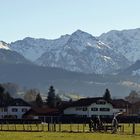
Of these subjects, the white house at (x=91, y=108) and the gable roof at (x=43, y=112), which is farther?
the white house at (x=91, y=108)

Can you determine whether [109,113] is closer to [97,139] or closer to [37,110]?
[37,110]


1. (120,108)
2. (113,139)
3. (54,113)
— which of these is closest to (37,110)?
(54,113)

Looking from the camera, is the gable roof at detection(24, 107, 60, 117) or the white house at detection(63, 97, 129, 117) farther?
the white house at detection(63, 97, 129, 117)

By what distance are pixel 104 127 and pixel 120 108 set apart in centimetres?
12002

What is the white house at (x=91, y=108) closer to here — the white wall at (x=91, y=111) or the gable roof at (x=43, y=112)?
the white wall at (x=91, y=111)

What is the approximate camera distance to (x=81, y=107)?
179000 millimetres

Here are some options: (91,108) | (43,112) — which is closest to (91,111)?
(91,108)

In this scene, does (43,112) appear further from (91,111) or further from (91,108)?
(91,108)

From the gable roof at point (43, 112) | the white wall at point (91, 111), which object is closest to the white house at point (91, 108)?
the white wall at point (91, 111)

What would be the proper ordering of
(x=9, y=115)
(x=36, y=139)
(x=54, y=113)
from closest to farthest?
(x=36, y=139)
(x=54, y=113)
(x=9, y=115)

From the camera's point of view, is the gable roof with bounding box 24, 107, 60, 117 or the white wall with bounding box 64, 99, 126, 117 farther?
the white wall with bounding box 64, 99, 126, 117

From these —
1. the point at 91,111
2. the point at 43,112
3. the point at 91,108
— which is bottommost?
the point at 43,112

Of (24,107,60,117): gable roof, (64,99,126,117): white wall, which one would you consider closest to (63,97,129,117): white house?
(64,99,126,117): white wall

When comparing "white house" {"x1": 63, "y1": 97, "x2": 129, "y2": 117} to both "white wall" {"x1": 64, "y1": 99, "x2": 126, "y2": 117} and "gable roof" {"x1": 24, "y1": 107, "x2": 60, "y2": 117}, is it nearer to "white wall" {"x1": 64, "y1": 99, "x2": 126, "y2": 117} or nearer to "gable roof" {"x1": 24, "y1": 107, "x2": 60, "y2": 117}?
"white wall" {"x1": 64, "y1": 99, "x2": 126, "y2": 117}
